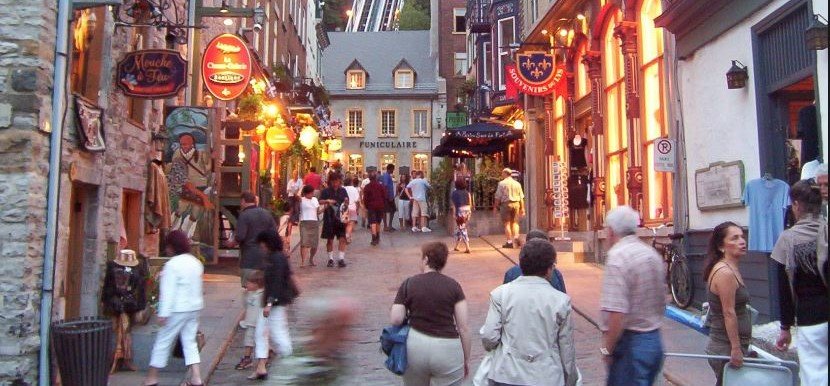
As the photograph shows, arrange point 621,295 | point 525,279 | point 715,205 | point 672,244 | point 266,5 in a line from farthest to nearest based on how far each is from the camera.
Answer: point 266,5 < point 672,244 < point 715,205 < point 525,279 < point 621,295

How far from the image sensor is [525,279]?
480 centimetres

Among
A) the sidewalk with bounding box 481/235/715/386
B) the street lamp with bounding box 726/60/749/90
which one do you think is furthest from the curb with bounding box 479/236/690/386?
the street lamp with bounding box 726/60/749/90

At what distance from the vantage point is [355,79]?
5209cm

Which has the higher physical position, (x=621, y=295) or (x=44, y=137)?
(x=44, y=137)

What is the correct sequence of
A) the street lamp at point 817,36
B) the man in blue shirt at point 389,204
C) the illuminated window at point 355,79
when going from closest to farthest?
the street lamp at point 817,36 < the man in blue shirt at point 389,204 < the illuminated window at point 355,79

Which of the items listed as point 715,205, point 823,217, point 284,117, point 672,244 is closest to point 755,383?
point 823,217

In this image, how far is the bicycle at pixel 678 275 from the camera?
33.8ft

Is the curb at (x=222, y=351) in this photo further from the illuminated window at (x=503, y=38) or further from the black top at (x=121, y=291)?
the illuminated window at (x=503, y=38)

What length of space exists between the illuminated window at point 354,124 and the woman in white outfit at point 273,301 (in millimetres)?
43577

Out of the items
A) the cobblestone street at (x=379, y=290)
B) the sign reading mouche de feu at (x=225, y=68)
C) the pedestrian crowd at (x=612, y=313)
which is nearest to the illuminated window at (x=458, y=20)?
the cobblestone street at (x=379, y=290)

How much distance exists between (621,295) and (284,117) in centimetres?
1780

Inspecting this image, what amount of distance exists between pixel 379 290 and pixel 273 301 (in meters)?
5.06

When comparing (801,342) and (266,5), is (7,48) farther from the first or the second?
(266,5)

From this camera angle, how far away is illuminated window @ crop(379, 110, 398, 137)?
168 feet
